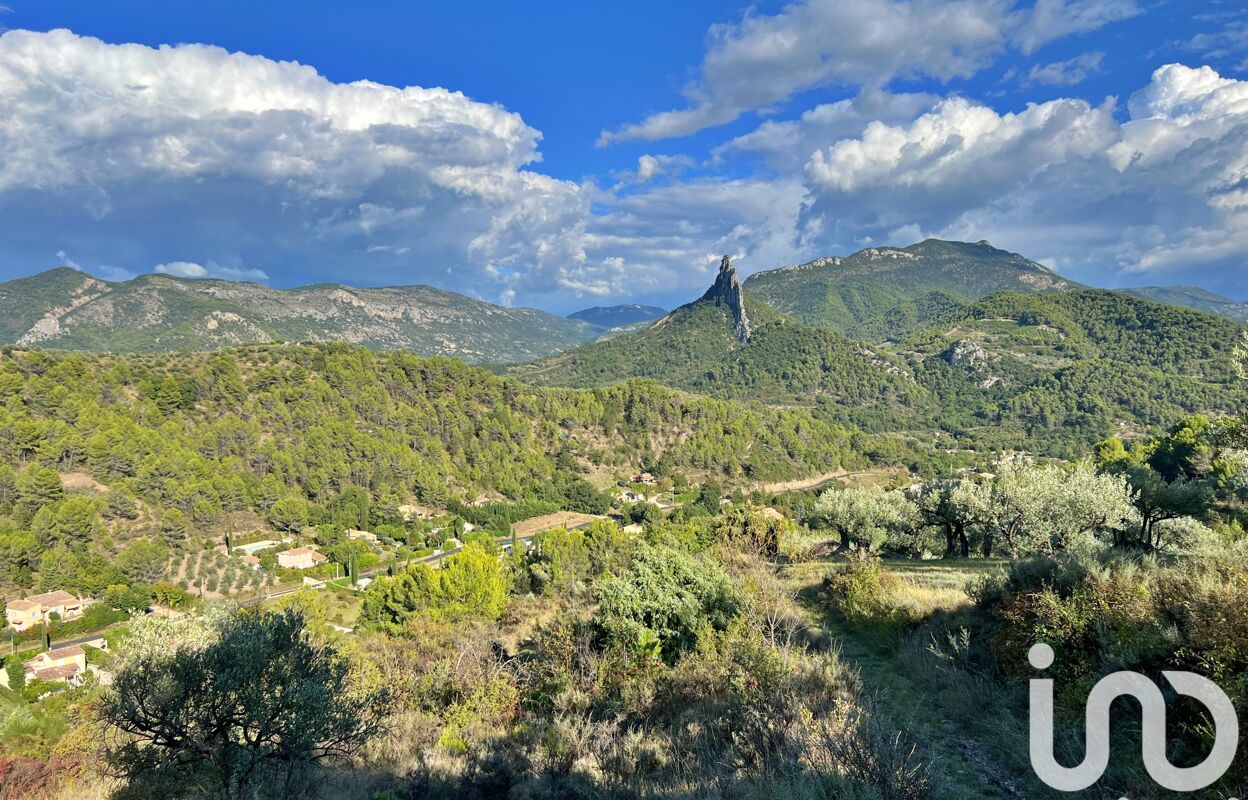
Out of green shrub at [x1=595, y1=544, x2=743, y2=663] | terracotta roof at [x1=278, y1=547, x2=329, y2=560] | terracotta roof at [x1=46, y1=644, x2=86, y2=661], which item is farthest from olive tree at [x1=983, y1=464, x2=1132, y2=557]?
terracotta roof at [x1=278, y1=547, x2=329, y2=560]

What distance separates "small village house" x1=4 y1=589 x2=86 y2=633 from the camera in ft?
144

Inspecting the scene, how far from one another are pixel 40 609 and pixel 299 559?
19970 millimetres

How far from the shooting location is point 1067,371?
6161 inches

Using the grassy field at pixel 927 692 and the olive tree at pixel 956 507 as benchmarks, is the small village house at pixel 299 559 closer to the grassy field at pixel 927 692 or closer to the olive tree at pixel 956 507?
the grassy field at pixel 927 692

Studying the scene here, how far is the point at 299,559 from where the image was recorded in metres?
60.9

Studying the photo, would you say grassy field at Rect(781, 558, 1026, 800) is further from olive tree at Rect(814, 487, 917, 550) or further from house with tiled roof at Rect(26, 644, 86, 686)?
house with tiled roof at Rect(26, 644, 86, 686)

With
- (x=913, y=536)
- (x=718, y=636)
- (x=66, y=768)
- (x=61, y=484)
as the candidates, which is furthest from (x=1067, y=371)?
(x=61, y=484)

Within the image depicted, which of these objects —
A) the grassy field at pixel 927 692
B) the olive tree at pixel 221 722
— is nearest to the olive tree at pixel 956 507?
the grassy field at pixel 927 692

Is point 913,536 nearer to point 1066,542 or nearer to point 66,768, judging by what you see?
point 1066,542
